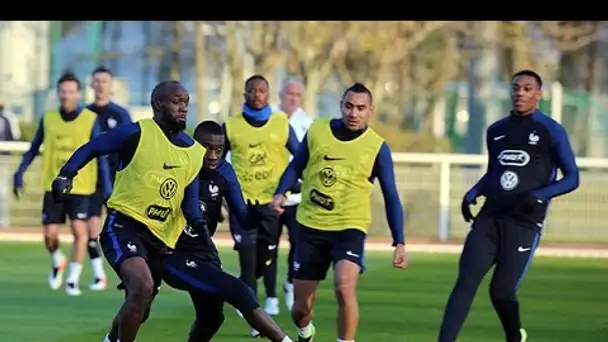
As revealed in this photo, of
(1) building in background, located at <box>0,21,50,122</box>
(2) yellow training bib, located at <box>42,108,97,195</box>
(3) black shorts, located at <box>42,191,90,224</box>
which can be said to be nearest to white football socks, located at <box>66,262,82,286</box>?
(3) black shorts, located at <box>42,191,90,224</box>

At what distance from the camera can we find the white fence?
26109mm

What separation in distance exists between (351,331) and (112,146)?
2.39 m

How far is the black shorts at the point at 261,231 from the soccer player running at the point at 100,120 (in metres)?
2.96

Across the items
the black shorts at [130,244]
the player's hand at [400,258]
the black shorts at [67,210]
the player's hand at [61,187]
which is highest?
the player's hand at [61,187]

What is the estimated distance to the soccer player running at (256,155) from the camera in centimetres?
1327

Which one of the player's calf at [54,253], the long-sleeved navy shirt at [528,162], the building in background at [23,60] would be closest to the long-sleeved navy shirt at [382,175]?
the long-sleeved navy shirt at [528,162]

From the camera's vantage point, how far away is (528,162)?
419 inches

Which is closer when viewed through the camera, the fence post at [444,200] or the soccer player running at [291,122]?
the soccer player running at [291,122]

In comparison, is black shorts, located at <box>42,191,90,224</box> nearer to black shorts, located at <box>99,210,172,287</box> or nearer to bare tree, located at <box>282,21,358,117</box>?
black shorts, located at <box>99,210,172,287</box>

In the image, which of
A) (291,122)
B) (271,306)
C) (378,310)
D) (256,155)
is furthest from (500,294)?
(291,122)

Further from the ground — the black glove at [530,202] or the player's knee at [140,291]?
the black glove at [530,202]

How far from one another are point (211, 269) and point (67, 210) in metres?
6.76

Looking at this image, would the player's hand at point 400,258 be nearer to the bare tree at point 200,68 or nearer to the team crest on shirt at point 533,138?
the team crest on shirt at point 533,138
